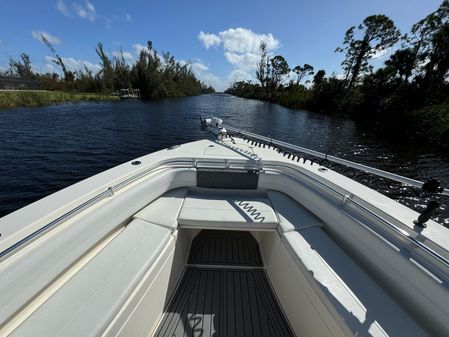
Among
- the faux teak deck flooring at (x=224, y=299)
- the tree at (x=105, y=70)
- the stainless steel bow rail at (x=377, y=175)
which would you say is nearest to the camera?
the stainless steel bow rail at (x=377, y=175)

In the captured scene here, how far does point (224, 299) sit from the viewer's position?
216cm

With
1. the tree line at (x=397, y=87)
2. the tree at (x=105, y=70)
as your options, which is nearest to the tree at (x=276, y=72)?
the tree line at (x=397, y=87)

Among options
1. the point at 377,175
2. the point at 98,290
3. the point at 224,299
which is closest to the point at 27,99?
the point at 98,290

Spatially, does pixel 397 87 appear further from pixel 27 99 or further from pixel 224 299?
pixel 27 99

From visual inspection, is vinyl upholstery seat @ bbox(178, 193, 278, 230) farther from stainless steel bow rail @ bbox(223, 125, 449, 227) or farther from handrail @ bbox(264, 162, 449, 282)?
stainless steel bow rail @ bbox(223, 125, 449, 227)

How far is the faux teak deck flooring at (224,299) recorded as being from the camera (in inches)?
74.4

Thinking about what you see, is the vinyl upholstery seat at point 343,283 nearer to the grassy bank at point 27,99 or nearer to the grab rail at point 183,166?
the grab rail at point 183,166

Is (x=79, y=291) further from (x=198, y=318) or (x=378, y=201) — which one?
(x=378, y=201)

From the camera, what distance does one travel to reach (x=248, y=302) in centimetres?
214

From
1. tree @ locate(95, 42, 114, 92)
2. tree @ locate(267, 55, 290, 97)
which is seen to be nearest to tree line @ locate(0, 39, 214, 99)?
tree @ locate(95, 42, 114, 92)

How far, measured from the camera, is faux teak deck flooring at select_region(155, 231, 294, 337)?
1.89 metres

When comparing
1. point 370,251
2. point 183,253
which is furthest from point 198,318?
point 370,251

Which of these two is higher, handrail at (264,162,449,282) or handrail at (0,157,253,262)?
handrail at (264,162,449,282)

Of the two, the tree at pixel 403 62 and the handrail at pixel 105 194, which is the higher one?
the tree at pixel 403 62
